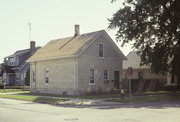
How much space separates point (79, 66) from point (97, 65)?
3.04m

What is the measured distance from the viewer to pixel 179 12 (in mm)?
30422

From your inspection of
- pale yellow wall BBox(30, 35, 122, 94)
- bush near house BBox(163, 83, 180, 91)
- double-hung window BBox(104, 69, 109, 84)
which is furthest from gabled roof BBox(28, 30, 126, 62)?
bush near house BBox(163, 83, 180, 91)

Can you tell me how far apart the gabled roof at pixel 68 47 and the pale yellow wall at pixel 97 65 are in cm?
64

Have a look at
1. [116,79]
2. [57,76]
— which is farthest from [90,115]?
[116,79]

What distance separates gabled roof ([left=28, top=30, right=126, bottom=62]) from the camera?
33.8m

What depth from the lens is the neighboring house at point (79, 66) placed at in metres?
33.3

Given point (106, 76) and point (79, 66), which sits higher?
point (79, 66)

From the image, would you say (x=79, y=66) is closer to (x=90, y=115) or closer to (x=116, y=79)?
(x=116, y=79)

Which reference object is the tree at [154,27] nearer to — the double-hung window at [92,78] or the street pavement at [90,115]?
the double-hung window at [92,78]

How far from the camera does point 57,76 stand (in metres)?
35.6

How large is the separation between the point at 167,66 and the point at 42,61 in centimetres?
1527

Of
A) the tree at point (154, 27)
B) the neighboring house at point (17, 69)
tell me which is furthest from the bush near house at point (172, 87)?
the neighboring house at point (17, 69)

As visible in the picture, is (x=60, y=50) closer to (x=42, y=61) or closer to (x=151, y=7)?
(x=42, y=61)

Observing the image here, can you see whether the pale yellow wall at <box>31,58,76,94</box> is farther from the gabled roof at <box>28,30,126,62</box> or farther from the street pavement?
the street pavement
